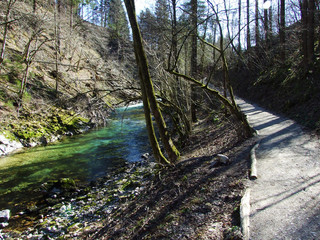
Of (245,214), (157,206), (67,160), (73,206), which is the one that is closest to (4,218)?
(73,206)

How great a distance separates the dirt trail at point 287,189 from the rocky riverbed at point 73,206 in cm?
399

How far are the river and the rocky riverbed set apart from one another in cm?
71

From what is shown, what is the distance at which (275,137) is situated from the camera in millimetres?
7523

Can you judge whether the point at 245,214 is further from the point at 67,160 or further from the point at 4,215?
the point at 67,160

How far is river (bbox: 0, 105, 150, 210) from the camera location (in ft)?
27.4

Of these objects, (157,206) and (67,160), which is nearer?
(157,206)

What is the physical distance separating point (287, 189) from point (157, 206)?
9.21 ft

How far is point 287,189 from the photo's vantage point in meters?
4.36

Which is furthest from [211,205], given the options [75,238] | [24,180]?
[24,180]

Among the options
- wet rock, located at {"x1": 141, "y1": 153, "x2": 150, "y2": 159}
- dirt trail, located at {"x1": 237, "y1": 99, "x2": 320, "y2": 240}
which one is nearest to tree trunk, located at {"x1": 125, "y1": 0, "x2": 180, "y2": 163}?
dirt trail, located at {"x1": 237, "y1": 99, "x2": 320, "y2": 240}

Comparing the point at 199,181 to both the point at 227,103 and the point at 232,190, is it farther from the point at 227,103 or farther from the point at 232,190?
the point at 227,103

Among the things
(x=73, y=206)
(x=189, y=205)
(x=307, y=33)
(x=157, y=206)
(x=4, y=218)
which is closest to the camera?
(x=189, y=205)

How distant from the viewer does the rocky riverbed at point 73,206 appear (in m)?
5.91

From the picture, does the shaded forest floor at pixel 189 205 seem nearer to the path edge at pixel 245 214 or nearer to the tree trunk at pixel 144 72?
the path edge at pixel 245 214
